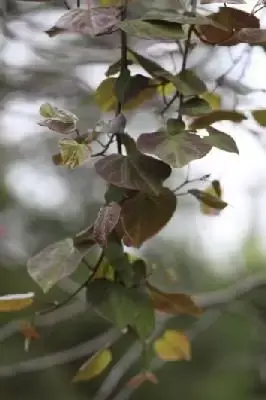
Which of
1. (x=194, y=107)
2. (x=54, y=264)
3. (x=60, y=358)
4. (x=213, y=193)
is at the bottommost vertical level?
(x=60, y=358)

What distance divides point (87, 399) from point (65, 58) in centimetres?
55

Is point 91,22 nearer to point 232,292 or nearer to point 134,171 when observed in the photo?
point 134,171

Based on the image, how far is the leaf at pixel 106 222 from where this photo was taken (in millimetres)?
541

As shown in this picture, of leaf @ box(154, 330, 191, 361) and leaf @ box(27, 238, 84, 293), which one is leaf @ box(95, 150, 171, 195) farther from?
leaf @ box(154, 330, 191, 361)

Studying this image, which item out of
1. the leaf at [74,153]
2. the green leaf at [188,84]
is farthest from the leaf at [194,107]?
the leaf at [74,153]

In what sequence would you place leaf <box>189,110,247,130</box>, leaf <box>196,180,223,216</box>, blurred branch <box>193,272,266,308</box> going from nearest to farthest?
leaf <box>189,110,247,130</box> → leaf <box>196,180,223,216</box> → blurred branch <box>193,272,266,308</box>

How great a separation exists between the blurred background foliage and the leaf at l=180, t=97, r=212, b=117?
8.0 inches

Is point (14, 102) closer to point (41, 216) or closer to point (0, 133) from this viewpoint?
point (0, 133)

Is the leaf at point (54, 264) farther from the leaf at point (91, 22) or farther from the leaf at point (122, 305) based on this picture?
the leaf at point (91, 22)

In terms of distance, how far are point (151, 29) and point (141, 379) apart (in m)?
0.48

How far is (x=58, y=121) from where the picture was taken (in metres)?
0.54

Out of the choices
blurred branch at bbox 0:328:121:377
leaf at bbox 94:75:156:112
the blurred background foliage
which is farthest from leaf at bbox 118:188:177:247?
blurred branch at bbox 0:328:121:377

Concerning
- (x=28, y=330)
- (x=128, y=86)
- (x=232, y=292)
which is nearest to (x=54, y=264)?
(x=128, y=86)

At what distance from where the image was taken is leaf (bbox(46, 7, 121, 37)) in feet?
1.70
